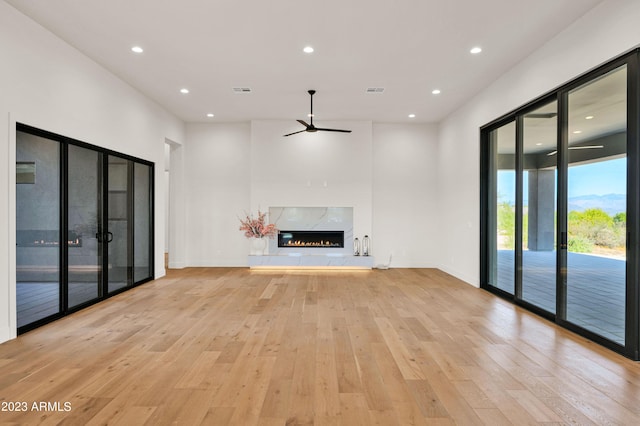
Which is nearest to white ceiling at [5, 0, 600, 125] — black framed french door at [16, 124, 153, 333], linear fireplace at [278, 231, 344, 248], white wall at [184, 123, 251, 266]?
black framed french door at [16, 124, 153, 333]

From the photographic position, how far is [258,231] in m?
7.57

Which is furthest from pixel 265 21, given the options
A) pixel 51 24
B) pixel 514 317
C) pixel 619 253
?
pixel 514 317

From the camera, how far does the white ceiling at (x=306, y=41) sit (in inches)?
137

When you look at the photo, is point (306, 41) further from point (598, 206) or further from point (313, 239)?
point (313, 239)

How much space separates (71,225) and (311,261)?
439 cm

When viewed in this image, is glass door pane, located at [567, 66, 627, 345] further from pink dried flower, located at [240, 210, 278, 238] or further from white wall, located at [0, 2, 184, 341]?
white wall, located at [0, 2, 184, 341]

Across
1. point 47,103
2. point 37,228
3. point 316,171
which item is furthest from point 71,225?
point 316,171

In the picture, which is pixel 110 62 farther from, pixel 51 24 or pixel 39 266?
pixel 39 266

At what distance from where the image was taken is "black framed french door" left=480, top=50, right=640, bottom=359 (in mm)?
3068

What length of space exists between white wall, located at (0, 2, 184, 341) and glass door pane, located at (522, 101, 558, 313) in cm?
579

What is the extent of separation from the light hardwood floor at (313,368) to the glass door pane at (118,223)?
0.89m

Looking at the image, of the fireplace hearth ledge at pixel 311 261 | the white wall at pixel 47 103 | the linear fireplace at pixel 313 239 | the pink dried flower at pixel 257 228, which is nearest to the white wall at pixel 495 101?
the fireplace hearth ledge at pixel 311 261

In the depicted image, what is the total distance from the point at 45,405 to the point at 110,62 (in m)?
4.31

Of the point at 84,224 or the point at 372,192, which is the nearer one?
the point at 84,224
